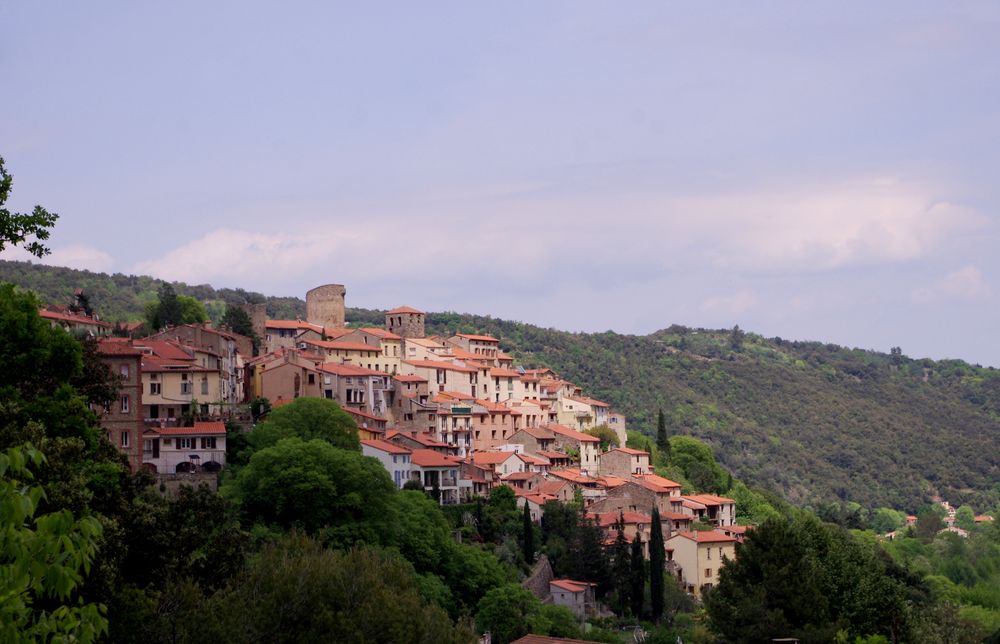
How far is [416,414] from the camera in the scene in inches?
3418

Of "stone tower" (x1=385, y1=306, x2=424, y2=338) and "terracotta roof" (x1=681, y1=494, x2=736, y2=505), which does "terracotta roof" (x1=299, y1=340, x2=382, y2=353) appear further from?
"terracotta roof" (x1=681, y1=494, x2=736, y2=505)

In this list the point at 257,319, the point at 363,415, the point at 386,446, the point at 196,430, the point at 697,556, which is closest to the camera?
the point at 196,430

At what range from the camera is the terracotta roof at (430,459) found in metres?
75.8

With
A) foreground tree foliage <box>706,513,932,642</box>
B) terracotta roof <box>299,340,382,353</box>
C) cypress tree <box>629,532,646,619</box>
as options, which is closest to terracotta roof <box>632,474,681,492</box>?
cypress tree <box>629,532,646,619</box>

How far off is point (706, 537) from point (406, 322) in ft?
111

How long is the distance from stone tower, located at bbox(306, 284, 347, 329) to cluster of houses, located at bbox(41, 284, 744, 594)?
104 millimetres

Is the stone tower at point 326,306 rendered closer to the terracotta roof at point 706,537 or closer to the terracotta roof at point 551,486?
the terracotta roof at point 551,486

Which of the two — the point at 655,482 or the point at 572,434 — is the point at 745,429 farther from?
the point at 655,482

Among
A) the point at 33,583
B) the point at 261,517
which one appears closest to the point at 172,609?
the point at 33,583

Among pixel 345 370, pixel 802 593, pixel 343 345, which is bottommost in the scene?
pixel 802 593

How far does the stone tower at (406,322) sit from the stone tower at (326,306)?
3887mm

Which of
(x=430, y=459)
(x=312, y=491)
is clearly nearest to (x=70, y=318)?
(x=430, y=459)

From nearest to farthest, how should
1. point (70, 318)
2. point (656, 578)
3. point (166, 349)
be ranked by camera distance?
1. point (656, 578)
2. point (166, 349)
3. point (70, 318)

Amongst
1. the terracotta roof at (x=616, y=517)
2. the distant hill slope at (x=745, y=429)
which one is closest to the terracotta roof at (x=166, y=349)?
the terracotta roof at (x=616, y=517)
